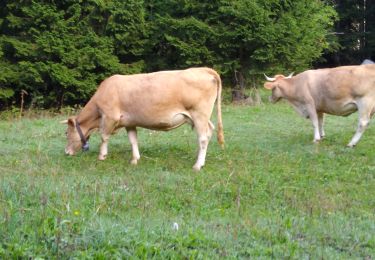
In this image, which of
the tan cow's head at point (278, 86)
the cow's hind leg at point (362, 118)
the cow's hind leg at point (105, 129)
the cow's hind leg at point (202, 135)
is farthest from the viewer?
the tan cow's head at point (278, 86)

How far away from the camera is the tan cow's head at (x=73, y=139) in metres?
11.5

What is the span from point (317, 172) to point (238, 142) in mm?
3349

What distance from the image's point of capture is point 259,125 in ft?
52.6

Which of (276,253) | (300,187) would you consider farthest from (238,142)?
(276,253)

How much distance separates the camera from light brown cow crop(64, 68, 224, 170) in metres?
10.8

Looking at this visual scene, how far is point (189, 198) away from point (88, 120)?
4.20m

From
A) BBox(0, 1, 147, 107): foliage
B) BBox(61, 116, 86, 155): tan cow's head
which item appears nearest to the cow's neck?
BBox(61, 116, 86, 155): tan cow's head

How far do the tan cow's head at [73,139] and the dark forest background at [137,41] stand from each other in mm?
9072

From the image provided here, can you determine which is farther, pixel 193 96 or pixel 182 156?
pixel 182 156

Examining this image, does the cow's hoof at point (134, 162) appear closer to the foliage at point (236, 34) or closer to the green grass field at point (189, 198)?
the green grass field at point (189, 198)

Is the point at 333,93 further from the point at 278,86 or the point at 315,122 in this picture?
the point at 278,86

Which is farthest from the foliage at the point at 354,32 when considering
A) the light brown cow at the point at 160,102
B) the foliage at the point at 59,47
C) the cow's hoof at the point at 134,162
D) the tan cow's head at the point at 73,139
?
the cow's hoof at the point at 134,162

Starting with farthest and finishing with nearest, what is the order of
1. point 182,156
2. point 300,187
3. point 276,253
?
1. point 182,156
2. point 300,187
3. point 276,253

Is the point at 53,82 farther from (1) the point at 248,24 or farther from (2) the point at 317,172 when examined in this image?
(2) the point at 317,172
